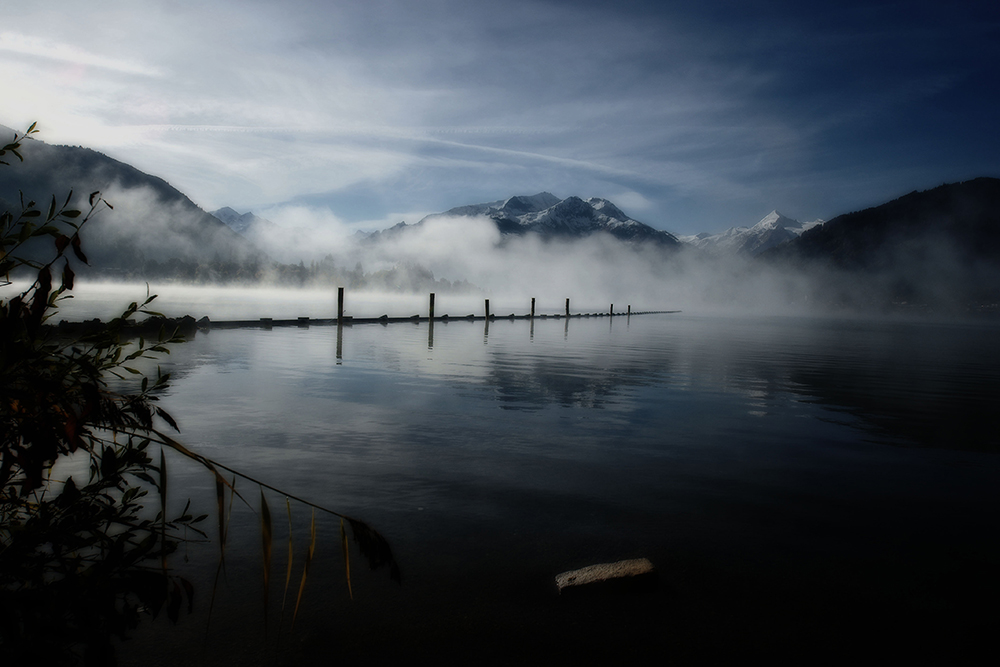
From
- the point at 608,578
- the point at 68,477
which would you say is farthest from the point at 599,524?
the point at 68,477

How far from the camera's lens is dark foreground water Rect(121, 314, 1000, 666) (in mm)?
4312

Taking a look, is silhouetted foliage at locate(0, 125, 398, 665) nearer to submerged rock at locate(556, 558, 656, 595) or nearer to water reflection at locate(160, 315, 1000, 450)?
submerged rock at locate(556, 558, 656, 595)

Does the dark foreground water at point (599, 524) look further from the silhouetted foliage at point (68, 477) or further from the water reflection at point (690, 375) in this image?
the silhouetted foliage at point (68, 477)

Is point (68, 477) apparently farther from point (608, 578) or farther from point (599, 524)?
point (599, 524)

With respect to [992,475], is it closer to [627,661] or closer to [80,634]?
[627,661]

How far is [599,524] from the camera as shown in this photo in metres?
6.32

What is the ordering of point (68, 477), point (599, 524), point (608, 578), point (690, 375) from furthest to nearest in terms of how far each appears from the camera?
point (690, 375), point (599, 524), point (608, 578), point (68, 477)

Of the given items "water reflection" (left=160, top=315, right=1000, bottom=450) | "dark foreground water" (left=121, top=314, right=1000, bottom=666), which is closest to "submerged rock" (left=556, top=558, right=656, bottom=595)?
"dark foreground water" (left=121, top=314, right=1000, bottom=666)

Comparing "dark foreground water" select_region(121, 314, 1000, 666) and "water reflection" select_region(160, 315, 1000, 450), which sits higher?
"water reflection" select_region(160, 315, 1000, 450)

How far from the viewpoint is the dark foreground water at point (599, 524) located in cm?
431

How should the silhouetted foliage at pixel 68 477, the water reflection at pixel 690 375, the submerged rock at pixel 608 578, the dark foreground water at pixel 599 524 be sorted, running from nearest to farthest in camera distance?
the silhouetted foliage at pixel 68 477 → the dark foreground water at pixel 599 524 → the submerged rock at pixel 608 578 → the water reflection at pixel 690 375

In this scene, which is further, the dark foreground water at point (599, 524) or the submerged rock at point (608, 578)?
the submerged rock at point (608, 578)

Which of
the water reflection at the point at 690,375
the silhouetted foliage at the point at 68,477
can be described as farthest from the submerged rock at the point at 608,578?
the water reflection at the point at 690,375

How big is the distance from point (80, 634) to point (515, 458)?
22.0 ft
